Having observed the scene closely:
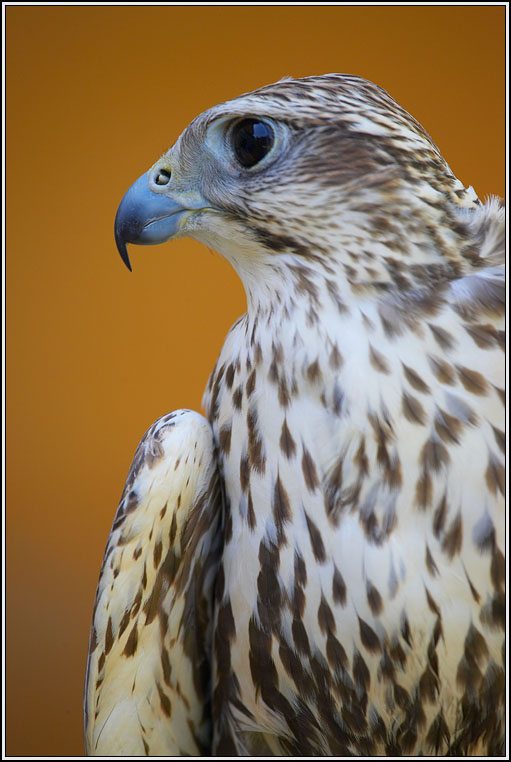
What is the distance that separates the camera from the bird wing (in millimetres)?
1281

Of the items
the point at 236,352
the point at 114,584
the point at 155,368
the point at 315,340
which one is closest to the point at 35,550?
the point at 155,368

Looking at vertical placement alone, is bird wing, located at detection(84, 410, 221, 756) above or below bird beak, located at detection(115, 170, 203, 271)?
below

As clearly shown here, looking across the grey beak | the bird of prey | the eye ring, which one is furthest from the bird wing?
the eye ring

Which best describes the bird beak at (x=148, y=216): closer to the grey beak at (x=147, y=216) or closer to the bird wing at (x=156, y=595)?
the grey beak at (x=147, y=216)

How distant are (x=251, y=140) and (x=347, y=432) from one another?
47 centimetres

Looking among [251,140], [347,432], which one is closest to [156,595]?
[347,432]

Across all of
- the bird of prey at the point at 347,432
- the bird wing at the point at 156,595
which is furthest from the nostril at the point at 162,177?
A: the bird wing at the point at 156,595

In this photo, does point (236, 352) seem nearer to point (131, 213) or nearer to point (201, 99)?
point (131, 213)

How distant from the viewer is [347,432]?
110 cm

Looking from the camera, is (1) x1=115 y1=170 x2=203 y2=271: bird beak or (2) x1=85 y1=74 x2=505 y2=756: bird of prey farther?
(1) x1=115 y1=170 x2=203 y2=271: bird beak

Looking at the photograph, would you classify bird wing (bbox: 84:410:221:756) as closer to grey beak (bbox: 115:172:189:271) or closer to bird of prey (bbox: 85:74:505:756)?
bird of prey (bbox: 85:74:505:756)

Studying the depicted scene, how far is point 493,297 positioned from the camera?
111cm

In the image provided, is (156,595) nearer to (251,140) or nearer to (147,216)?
(147,216)

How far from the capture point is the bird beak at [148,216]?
125cm
